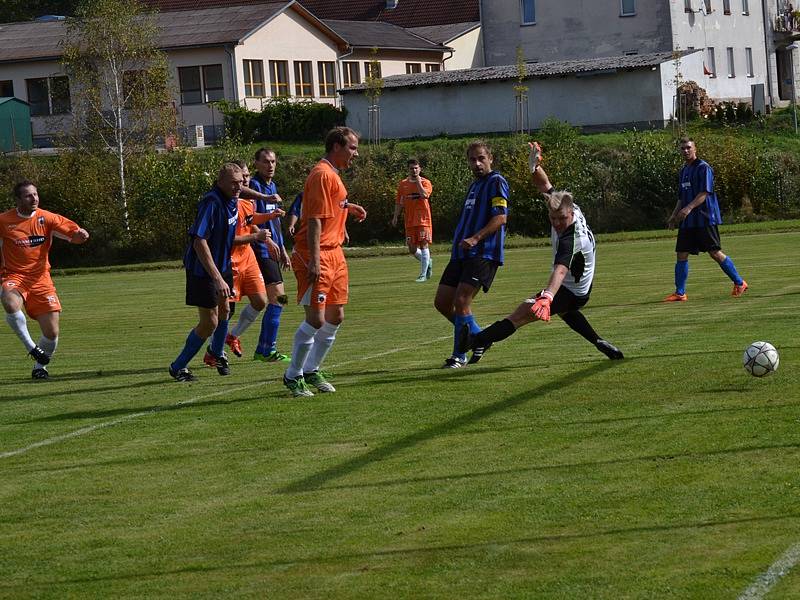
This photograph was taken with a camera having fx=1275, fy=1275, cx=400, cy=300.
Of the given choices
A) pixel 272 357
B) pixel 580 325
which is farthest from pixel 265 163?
pixel 580 325

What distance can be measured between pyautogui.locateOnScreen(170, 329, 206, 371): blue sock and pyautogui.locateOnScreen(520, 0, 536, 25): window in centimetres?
5608

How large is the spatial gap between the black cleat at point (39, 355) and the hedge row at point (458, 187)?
93.4 feet

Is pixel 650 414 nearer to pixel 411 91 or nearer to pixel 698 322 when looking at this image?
pixel 698 322

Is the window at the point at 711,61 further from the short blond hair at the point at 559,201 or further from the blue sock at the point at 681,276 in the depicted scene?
the short blond hair at the point at 559,201

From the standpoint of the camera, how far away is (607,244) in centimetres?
3400

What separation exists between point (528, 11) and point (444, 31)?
598cm

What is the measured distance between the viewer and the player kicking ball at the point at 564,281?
11078 millimetres

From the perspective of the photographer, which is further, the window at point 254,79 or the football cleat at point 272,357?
the window at point 254,79

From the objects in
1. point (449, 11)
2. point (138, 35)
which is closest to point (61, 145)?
point (138, 35)

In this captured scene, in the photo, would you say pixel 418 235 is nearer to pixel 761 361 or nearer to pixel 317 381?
pixel 317 381

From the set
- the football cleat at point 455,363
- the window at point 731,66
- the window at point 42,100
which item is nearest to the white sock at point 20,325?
the football cleat at point 455,363

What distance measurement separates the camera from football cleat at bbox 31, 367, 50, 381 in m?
13.1

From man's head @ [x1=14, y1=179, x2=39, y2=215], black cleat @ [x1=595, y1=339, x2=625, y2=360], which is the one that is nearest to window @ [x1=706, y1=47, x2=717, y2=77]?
black cleat @ [x1=595, y1=339, x2=625, y2=360]

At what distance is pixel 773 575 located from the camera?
5406 mm
